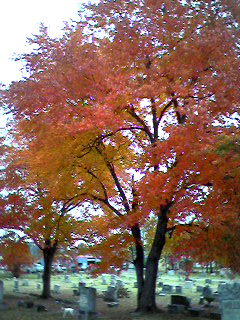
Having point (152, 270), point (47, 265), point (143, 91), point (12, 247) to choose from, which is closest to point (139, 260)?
point (152, 270)

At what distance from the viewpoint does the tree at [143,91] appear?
13211 mm

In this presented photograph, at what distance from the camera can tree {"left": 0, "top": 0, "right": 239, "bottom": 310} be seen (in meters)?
13.2

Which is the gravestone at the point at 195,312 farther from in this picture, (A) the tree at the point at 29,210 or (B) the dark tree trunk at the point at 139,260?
(A) the tree at the point at 29,210

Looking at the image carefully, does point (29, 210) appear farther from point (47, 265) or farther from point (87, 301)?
point (87, 301)

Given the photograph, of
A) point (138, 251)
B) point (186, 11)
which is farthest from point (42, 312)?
point (186, 11)

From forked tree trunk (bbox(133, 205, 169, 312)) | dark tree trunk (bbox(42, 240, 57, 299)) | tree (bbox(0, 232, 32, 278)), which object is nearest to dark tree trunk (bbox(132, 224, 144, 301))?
forked tree trunk (bbox(133, 205, 169, 312))

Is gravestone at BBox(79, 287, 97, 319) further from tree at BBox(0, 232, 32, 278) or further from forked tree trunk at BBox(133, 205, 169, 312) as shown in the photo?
tree at BBox(0, 232, 32, 278)

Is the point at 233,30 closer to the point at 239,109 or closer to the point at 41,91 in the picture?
the point at 239,109

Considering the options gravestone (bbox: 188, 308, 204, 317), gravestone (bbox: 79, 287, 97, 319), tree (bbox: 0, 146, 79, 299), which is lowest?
gravestone (bbox: 188, 308, 204, 317)

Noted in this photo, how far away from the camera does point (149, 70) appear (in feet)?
46.9

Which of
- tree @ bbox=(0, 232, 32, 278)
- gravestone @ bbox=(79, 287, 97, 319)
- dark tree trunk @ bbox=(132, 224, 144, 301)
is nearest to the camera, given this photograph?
gravestone @ bbox=(79, 287, 97, 319)

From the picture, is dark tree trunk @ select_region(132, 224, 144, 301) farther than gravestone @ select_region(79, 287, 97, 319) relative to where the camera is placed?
Yes

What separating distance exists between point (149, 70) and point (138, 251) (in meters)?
7.53

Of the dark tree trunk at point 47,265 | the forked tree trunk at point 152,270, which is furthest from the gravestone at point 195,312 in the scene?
the dark tree trunk at point 47,265
